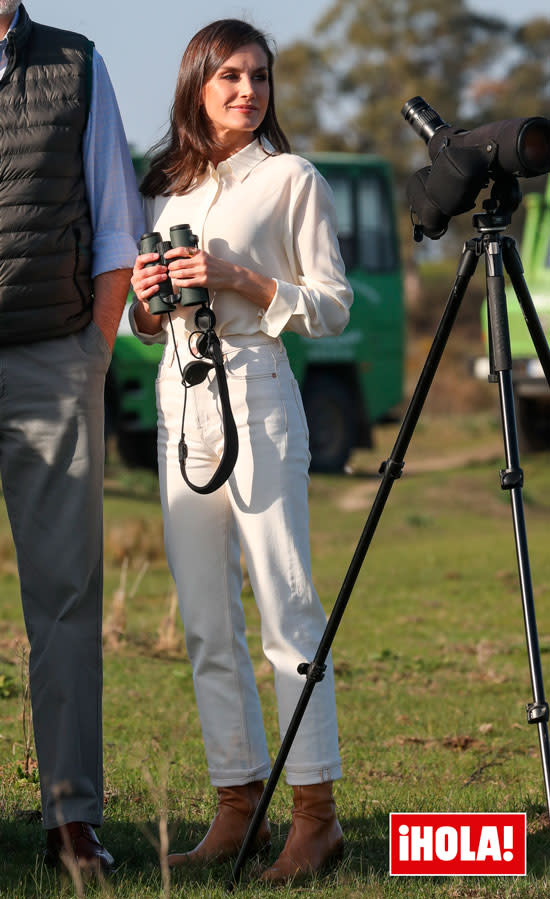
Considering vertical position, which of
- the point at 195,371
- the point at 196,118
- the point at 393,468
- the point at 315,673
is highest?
the point at 196,118

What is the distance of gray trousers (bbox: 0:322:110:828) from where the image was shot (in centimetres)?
355

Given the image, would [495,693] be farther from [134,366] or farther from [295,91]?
[295,91]

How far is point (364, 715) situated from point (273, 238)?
2.86 m

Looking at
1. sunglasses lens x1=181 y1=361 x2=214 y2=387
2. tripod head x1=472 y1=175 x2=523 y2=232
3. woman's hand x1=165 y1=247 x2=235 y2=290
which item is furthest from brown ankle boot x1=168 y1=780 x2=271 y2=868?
tripod head x1=472 y1=175 x2=523 y2=232

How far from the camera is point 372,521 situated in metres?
3.32

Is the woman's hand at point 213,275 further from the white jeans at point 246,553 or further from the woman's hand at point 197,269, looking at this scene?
the white jeans at point 246,553

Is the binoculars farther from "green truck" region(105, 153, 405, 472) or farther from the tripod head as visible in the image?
"green truck" region(105, 153, 405, 472)

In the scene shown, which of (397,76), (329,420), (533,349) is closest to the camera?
(533,349)

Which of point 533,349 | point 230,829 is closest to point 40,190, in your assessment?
point 230,829

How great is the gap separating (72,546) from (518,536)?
114 cm

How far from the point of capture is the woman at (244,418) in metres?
3.50

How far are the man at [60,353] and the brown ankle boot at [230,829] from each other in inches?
10.0

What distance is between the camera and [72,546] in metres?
3.57

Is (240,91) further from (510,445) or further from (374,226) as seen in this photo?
(374,226)
